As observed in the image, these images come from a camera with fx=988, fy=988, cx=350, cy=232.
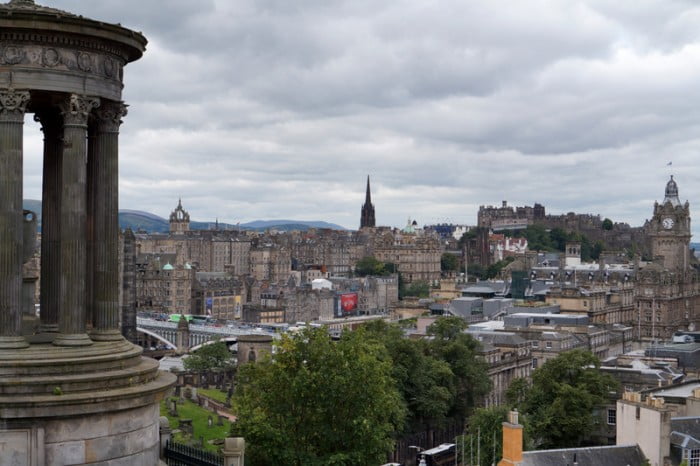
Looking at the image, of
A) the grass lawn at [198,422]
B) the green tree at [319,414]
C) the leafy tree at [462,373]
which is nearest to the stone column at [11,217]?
the green tree at [319,414]

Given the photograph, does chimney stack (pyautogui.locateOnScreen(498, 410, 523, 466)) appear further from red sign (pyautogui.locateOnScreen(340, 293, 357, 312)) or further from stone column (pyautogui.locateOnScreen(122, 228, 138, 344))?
red sign (pyautogui.locateOnScreen(340, 293, 357, 312))

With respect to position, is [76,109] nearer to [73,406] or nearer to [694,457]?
[73,406]

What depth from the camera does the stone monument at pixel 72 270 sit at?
15359 millimetres

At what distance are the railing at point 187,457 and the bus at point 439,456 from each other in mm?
36302

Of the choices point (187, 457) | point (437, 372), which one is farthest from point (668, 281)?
point (187, 457)

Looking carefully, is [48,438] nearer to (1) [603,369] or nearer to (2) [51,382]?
(2) [51,382]

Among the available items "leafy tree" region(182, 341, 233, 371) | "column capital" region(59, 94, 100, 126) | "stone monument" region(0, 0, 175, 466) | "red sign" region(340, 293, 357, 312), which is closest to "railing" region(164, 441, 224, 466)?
"stone monument" region(0, 0, 175, 466)

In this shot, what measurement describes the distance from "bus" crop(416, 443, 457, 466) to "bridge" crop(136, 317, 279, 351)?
56125mm

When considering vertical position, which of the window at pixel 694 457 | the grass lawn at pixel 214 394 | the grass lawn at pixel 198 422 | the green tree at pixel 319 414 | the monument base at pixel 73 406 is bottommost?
the grass lawn at pixel 214 394

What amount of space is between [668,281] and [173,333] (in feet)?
208

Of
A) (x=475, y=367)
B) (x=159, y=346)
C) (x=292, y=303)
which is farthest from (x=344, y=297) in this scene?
(x=475, y=367)

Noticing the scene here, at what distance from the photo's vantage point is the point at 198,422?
60.7m

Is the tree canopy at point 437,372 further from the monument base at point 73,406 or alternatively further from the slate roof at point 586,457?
the monument base at point 73,406

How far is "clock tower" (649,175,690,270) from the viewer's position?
487 feet
